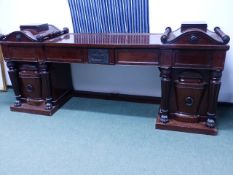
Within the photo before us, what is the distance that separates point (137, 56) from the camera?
6.78 ft

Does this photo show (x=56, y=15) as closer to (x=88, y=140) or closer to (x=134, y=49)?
(x=134, y=49)

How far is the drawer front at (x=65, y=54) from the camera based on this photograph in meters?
2.21

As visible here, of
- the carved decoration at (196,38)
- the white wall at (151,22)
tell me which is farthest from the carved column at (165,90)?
the white wall at (151,22)

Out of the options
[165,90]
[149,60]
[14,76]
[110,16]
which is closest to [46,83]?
[14,76]

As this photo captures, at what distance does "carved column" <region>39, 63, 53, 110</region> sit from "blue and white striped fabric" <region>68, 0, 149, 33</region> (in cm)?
66

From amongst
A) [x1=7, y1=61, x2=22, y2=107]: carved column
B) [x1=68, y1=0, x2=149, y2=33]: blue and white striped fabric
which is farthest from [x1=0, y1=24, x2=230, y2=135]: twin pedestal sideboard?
[x1=68, y1=0, x2=149, y2=33]: blue and white striped fabric

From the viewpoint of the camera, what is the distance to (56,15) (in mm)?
2783

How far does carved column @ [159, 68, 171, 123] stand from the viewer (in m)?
2.04

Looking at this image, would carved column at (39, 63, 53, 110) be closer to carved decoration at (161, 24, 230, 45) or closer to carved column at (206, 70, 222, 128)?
carved decoration at (161, 24, 230, 45)

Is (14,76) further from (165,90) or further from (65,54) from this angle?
(165,90)

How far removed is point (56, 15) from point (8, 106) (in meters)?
1.24

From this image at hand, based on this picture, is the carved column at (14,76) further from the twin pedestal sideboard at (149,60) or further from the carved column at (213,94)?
the carved column at (213,94)

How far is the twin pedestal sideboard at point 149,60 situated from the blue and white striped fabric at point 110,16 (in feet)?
0.40

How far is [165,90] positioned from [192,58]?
0.37m
